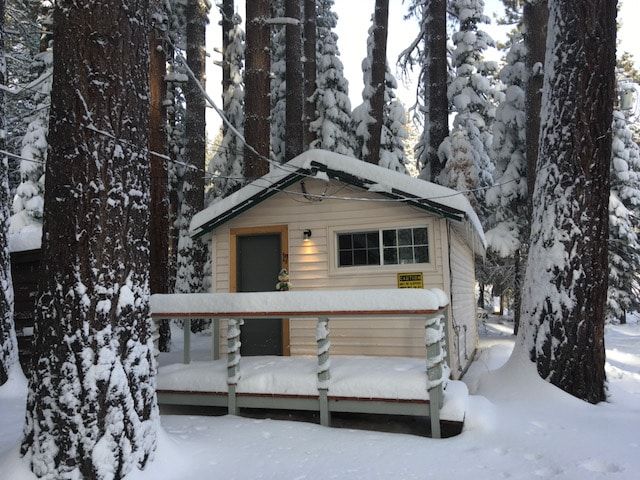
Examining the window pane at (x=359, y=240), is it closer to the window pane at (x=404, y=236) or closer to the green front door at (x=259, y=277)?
the window pane at (x=404, y=236)

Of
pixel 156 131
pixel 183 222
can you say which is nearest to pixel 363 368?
pixel 156 131

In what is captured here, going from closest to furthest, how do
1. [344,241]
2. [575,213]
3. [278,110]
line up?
[575,213], [344,241], [278,110]

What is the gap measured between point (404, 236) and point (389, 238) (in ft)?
0.87

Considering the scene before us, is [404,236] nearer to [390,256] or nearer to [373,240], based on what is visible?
[390,256]

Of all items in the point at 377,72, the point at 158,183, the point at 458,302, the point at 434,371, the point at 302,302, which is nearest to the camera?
the point at 434,371

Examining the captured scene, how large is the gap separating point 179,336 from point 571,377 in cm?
1277

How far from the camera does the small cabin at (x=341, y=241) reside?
24.9 feet

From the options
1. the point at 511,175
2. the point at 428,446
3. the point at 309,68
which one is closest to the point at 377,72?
the point at 309,68

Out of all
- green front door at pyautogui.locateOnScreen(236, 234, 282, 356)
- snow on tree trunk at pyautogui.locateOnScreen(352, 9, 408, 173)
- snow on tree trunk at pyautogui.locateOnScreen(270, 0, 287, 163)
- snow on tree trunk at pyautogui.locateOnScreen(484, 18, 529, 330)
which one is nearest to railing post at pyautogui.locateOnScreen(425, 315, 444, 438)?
green front door at pyautogui.locateOnScreen(236, 234, 282, 356)

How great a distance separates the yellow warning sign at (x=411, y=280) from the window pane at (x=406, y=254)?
0.23 metres

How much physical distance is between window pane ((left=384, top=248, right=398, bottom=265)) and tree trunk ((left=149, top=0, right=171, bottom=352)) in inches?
193

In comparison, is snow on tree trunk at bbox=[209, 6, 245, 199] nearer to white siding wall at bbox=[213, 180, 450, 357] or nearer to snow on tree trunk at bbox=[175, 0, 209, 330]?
snow on tree trunk at bbox=[175, 0, 209, 330]

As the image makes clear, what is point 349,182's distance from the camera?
7891 mm

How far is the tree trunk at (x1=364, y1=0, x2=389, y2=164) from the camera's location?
568 inches
